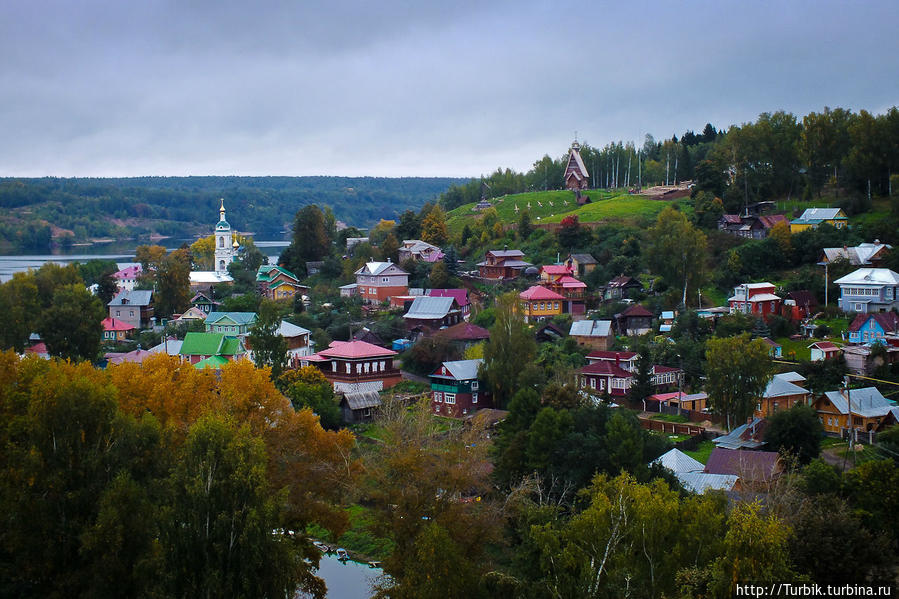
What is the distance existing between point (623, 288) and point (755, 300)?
24.3 ft

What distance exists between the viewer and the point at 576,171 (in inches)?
2648

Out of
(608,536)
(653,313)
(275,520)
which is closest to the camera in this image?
(608,536)

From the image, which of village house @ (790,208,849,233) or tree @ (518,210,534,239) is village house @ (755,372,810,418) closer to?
village house @ (790,208,849,233)

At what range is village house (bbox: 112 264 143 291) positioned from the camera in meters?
61.9

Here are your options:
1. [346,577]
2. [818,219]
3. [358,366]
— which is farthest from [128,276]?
[346,577]

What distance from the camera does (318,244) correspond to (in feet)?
194

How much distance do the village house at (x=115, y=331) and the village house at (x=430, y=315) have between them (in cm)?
1463

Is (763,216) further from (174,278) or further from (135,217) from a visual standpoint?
(135,217)

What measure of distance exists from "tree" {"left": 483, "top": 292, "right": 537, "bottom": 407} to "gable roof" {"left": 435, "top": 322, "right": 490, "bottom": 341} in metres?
6.34

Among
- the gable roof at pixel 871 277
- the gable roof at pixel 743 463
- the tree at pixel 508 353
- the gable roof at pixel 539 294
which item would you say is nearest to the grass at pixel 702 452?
the gable roof at pixel 743 463

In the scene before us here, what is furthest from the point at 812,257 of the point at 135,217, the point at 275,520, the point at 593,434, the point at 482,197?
the point at 135,217

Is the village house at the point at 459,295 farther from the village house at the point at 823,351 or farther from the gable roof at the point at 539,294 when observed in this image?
the village house at the point at 823,351

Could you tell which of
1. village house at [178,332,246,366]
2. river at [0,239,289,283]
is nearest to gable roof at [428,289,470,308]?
village house at [178,332,246,366]

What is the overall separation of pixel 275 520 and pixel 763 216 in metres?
37.0
